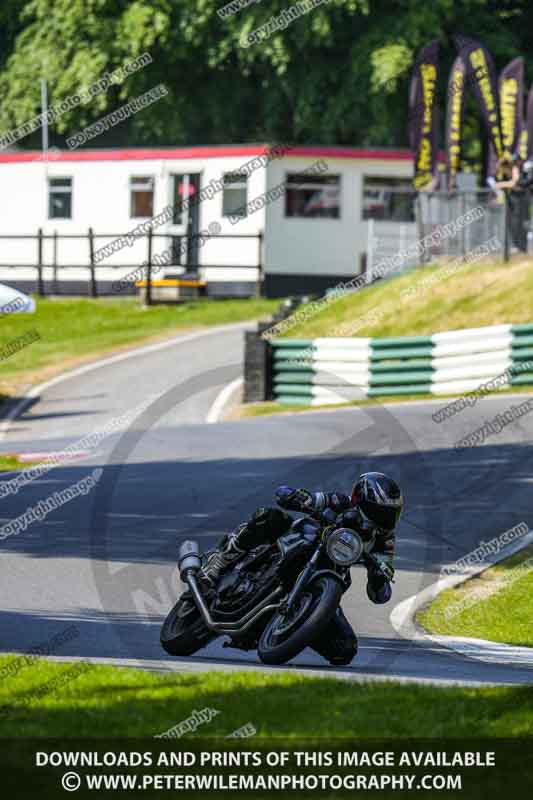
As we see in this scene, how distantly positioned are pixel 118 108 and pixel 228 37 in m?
4.69

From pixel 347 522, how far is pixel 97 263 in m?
30.7

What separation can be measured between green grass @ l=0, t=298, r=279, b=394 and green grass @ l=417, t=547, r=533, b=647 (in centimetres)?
1596

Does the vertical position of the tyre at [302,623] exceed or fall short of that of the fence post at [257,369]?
it exceeds it

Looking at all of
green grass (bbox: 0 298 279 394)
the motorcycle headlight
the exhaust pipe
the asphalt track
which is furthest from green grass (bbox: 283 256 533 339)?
the motorcycle headlight

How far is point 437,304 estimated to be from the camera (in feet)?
89.6

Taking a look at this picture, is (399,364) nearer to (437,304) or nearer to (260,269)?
(437,304)

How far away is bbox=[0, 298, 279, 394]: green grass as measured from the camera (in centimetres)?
3045

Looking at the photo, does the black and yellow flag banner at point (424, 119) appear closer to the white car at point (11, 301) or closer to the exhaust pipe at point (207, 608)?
the white car at point (11, 301)

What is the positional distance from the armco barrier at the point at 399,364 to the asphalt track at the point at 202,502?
3.90 feet

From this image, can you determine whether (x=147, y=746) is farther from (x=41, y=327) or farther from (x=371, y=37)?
(x=371, y=37)

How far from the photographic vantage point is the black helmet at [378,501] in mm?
8781

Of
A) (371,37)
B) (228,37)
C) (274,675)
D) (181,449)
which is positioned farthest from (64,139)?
(274,675)

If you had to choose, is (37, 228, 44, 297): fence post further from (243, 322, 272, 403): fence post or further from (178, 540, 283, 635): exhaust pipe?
(178, 540, 283, 635): exhaust pipe

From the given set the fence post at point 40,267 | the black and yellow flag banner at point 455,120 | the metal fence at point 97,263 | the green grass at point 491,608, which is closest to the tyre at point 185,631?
the green grass at point 491,608
